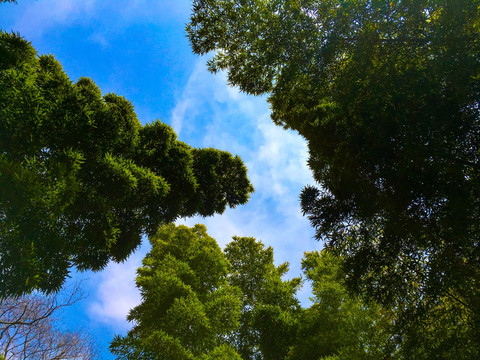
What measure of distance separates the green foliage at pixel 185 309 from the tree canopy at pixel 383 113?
21.0 ft

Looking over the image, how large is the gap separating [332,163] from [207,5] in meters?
5.97

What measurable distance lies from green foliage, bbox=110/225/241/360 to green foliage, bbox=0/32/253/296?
257 centimetres

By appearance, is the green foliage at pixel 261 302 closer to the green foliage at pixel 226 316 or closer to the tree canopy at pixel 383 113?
the green foliage at pixel 226 316

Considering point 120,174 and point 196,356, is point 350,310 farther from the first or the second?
point 120,174

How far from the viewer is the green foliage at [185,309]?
29.4ft

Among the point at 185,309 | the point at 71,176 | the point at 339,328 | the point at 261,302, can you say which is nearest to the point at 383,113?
the point at 71,176

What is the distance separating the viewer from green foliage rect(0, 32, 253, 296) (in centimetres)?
597

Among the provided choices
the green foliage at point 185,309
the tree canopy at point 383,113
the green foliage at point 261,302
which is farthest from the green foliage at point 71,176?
the green foliage at point 261,302

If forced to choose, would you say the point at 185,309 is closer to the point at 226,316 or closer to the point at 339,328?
the point at 226,316

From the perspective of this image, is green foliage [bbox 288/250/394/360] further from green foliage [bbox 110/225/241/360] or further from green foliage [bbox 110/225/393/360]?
green foliage [bbox 110/225/241/360]

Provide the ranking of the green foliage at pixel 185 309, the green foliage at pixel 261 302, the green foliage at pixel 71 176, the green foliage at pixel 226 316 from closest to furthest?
the green foliage at pixel 71 176 < the green foliage at pixel 185 309 < the green foliage at pixel 226 316 < the green foliage at pixel 261 302

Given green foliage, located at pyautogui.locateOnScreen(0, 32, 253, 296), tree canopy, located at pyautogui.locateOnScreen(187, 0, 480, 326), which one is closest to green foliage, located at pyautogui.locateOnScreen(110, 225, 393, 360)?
tree canopy, located at pyautogui.locateOnScreen(187, 0, 480, 326)

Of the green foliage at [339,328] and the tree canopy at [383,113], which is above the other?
the tree canopy at [383,113]

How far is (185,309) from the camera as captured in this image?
32.3ft
